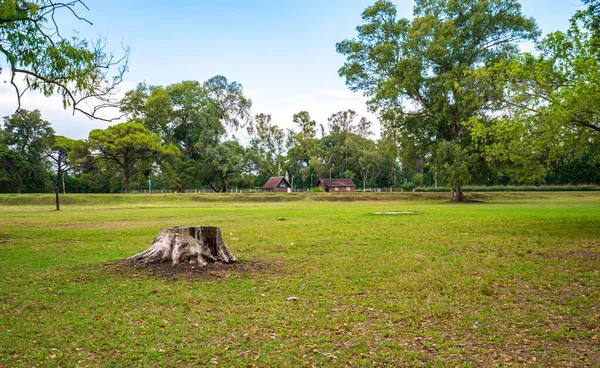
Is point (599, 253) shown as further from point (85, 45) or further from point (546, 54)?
point (85, 45)

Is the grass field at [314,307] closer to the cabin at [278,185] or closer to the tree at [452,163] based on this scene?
the tree at [452,163]

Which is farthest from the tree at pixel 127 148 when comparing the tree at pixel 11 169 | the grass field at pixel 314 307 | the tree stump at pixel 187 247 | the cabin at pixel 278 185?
the tree stump at pixel 187 247

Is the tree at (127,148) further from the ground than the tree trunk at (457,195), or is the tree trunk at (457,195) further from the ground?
the tree at (127,148)

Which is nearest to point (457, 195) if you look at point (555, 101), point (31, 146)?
point (555, 101)

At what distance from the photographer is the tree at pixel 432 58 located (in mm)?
42531

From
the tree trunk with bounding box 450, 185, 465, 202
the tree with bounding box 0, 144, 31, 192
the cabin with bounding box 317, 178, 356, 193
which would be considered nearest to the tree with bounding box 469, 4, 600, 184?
the tree trunk with bounding box 450, 185, 465, 202

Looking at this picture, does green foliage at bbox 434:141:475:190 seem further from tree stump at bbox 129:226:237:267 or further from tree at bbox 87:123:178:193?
tree at bbox 87:123:178:193

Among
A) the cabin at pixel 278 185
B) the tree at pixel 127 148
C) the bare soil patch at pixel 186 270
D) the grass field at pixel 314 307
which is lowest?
the grass field at pixel 314 307

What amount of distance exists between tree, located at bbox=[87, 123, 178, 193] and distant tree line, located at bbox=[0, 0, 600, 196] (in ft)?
0.68

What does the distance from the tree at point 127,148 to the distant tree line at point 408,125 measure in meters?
0.21

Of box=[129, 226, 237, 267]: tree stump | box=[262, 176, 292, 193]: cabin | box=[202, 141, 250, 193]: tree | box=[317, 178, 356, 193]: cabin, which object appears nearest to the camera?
box=[129, 226, 237, 267]: tree stump

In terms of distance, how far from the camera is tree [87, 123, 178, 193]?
62875 millimetres

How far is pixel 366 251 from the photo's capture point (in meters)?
11.8

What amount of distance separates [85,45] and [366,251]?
10162 millimetres
